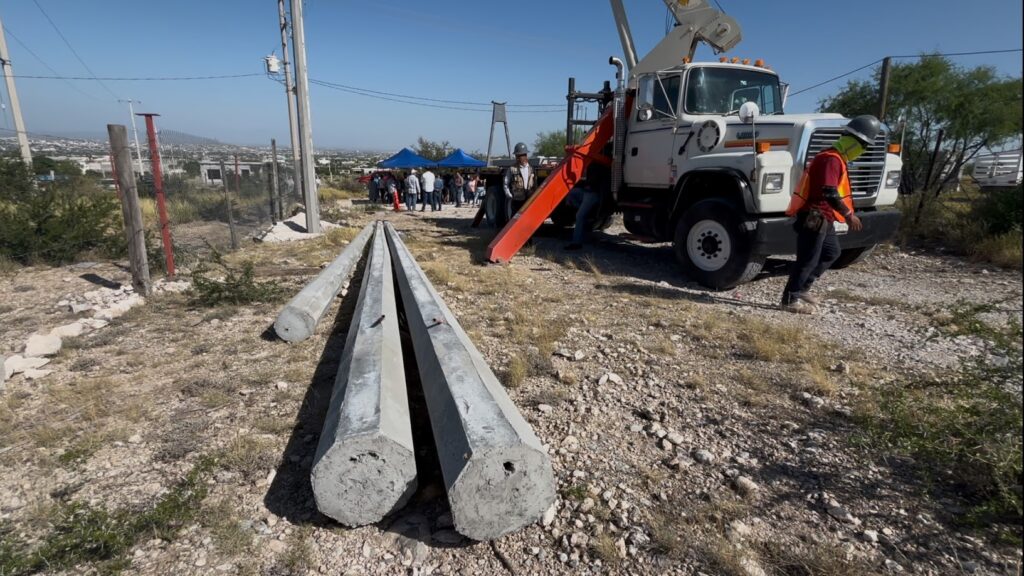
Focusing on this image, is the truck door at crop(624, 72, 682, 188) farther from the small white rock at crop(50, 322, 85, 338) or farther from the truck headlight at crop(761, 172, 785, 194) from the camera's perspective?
the small white rock at crop(50, 322, 85, 338)

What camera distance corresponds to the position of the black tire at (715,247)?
18.8ft

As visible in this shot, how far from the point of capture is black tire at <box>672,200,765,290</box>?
18.8 ft

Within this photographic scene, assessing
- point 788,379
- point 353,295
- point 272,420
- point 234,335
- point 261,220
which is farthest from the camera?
point 261,220

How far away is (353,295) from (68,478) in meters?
3.61

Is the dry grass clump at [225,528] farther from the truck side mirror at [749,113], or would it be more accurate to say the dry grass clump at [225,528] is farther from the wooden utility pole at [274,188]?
the wooden utility pole at [274,188]

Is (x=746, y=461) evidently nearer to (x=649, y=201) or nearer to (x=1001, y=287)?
(x=649, y=201)

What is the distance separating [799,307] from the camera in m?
5.09

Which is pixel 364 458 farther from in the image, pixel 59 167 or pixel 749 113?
pixel 59 167

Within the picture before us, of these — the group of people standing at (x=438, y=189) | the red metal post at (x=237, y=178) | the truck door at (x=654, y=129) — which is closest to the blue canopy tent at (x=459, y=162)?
the group of people standing at (x=438, y=189)

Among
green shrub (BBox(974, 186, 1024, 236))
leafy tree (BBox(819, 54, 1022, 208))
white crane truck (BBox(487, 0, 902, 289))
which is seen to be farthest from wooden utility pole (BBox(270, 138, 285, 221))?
leafy tree (BBox(819, 54, 1022, 208))

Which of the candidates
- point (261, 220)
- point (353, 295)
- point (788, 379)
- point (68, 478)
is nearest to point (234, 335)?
point (353, 295)

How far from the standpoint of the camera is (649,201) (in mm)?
7293

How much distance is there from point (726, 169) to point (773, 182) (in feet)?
1.75

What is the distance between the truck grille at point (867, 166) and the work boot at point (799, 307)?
1513mm
